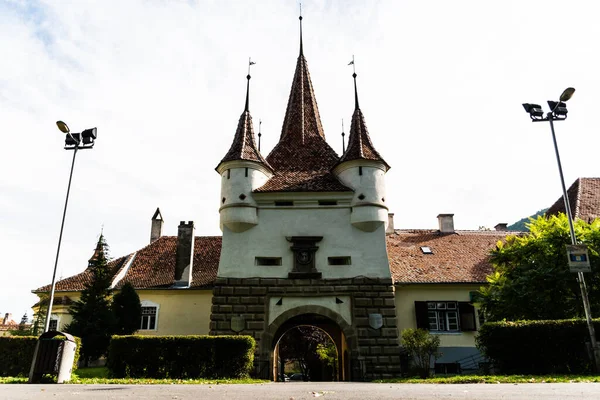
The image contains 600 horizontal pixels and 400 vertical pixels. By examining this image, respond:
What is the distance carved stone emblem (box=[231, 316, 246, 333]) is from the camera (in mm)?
20250

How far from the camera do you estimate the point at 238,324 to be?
20344 mm

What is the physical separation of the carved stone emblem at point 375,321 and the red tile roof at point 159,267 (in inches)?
372

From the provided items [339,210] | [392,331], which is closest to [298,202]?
[339,210]

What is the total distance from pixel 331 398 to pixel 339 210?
14.5m

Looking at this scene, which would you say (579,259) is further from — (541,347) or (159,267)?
(159,267)

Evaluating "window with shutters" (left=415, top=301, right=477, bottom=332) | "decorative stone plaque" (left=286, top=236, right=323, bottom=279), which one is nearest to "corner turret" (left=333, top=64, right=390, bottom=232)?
"decorative stone plaque" (left=286, top=236, right=323, bottom=279)

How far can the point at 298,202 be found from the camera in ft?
73.8

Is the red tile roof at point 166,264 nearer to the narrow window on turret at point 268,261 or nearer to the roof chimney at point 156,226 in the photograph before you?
the roof chimney at point 156,226

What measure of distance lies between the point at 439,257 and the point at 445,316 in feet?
12.9

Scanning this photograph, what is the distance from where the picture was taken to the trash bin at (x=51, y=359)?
12656 mm

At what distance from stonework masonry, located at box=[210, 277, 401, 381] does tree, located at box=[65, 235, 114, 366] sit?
19.1ft

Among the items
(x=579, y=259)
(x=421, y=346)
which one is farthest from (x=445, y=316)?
(x=579, y=259)

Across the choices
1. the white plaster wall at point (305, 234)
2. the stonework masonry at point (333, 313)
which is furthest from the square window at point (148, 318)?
the white plaster wall at point (305, 234)

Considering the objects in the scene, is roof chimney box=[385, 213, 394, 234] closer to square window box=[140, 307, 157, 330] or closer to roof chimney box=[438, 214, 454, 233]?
roof chimney box=[438, 214, 454, 233]
